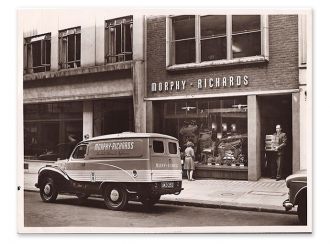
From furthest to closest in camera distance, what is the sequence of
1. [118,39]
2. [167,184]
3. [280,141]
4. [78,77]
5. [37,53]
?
[78,77] < [118,39] < [37,53] < [167,184] < [280,141]

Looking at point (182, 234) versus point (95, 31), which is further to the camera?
point (95, 31)

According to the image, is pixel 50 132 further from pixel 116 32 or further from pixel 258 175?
pixel 258 175

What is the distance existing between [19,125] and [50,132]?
379 millimetres

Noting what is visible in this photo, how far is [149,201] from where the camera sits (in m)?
5.68

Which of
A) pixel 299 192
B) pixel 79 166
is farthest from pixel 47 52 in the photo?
pixel 299 192

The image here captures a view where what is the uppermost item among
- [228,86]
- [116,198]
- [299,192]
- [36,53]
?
[36,53]

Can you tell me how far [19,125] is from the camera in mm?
5574

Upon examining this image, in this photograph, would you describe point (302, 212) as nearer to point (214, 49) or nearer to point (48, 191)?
point (214, 49)

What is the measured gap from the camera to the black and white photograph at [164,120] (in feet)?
18.1

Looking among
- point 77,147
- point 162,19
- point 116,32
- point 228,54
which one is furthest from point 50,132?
point 228,54

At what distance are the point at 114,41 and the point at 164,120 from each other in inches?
43.5

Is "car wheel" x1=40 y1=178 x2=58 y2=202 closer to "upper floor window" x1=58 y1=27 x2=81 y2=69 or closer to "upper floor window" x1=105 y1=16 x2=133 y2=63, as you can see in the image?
"upper floor window" x1=58 y1=27 x2=81 y2=69

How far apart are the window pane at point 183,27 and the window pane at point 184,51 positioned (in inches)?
2.9

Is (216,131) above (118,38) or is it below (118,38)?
below
